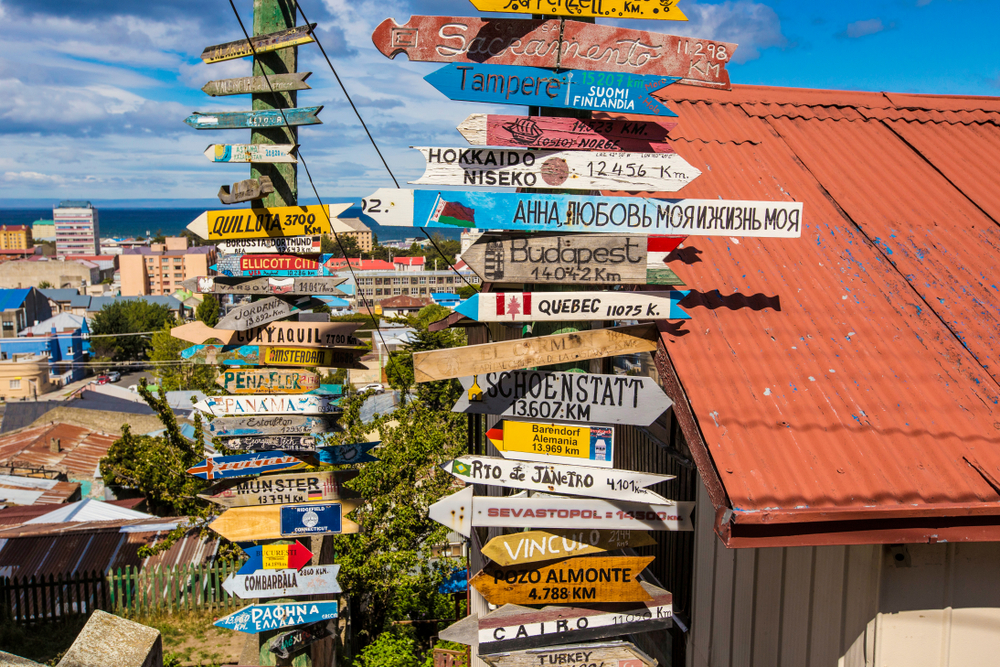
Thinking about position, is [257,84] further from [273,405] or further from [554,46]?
[554,46]

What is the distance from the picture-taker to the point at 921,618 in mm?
3713

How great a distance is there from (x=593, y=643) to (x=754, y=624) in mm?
961

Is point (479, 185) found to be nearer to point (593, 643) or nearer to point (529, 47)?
point (529, 47)

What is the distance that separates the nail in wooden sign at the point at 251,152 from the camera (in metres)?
6.11

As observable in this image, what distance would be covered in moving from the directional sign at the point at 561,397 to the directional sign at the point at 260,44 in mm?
3521

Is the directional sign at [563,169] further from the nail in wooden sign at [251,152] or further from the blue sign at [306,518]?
the blue sign at [306,518]

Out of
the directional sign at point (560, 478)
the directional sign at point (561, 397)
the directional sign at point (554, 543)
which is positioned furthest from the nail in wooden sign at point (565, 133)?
the directional sign at point (554, 543)

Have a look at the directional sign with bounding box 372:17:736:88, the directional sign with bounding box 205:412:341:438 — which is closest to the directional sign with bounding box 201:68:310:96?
the directional sign with bounding box 372:17:736:88

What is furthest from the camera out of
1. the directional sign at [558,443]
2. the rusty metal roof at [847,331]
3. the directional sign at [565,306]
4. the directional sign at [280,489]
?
the directional sign at [280,489]

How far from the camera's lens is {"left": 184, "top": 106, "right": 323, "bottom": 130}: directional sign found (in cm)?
602

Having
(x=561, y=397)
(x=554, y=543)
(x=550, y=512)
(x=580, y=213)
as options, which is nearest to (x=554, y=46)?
(x=580, y=213)

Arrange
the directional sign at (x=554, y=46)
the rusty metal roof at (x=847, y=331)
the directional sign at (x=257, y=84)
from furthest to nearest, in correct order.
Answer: the directional sign at (x=257, y=84)
the directional sign at (x=554, y=46)
the rusty metal roof at (x=847, y=331)

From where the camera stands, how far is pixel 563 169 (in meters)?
4.04

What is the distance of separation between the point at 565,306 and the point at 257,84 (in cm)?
387
